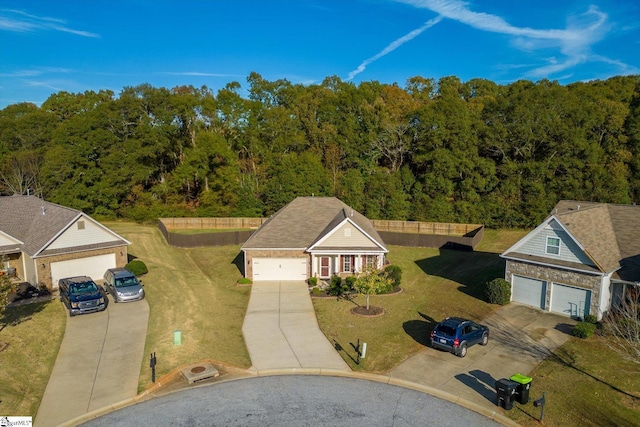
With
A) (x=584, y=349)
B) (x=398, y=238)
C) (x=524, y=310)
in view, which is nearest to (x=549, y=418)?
(x=584, y=349)

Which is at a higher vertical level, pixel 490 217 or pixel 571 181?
pixel 571 181

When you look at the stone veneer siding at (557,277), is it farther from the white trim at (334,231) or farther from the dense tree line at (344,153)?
the dense tree line at (344,153)

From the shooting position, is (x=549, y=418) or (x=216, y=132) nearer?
(x=549, y=418)

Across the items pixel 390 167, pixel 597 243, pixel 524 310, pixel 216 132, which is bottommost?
pixel 524 310

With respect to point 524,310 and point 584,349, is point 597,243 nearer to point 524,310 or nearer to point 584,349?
point 524,310

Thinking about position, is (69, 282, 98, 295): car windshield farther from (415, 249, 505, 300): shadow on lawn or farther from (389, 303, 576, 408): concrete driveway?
(415, 249, 505, 300): shadow on lawn

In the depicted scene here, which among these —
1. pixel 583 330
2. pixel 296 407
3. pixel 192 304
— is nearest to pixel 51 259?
pixel 192 304

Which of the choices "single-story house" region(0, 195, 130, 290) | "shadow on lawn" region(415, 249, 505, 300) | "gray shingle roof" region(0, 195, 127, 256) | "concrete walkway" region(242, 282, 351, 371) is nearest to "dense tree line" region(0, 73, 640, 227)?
"shadow on lawn" region(415, 249, 505, 300)
